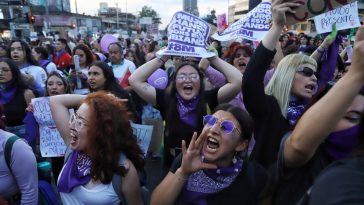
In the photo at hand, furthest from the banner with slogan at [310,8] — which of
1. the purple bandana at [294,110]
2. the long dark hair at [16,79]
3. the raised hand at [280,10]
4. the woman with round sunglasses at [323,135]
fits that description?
the long dark hair at [16,79]

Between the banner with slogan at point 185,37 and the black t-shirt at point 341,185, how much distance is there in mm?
2613

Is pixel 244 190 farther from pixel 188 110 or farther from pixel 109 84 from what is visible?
pixel 109 84

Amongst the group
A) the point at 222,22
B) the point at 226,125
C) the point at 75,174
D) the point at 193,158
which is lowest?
the point at 75,174

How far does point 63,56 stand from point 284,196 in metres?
7.61

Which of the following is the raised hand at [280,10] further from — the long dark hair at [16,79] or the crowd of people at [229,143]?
the long dark hair at [16,79]

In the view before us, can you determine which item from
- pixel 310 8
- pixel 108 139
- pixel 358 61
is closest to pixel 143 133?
pixel 108 139

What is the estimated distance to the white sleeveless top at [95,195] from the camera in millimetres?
1968

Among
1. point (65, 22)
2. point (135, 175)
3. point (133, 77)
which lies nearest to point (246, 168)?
point (135, 175)

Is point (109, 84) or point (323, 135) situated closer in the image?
point (323, 135)

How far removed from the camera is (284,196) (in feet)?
4.91

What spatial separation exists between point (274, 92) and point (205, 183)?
1.00m

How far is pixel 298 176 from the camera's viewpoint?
1441 millimetres

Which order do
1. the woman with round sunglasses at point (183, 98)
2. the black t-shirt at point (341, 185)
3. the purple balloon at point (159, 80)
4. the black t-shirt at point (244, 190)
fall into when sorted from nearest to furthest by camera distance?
1. the black t-shirt at point (341, 185)
2. the black t-shirt at point (244, 190)
3. the woman with round sunglasses at point (183, 98)
4. the purple balloon at point (159, 80)

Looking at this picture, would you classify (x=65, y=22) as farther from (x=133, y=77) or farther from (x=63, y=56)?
(x=133, y=77)
